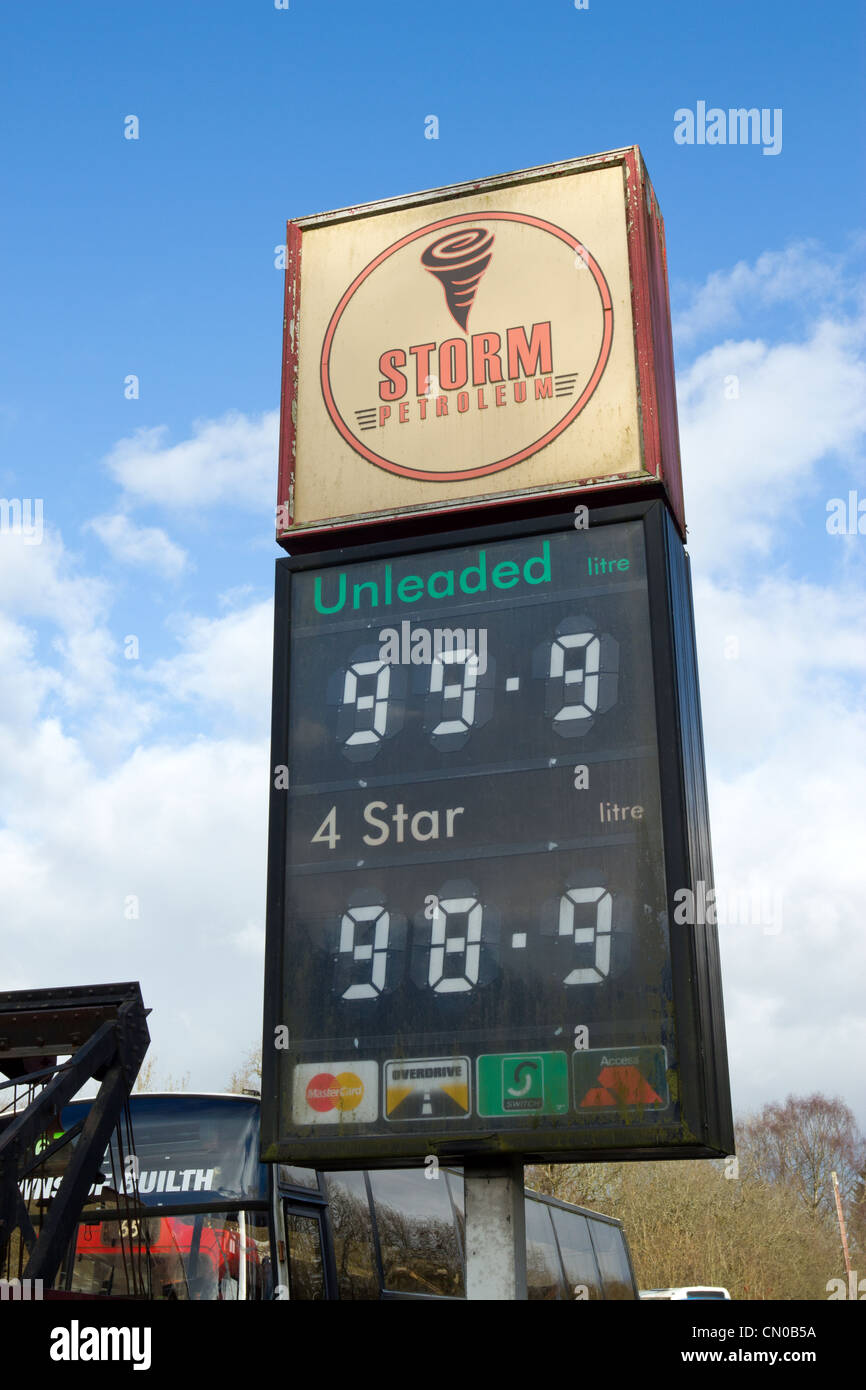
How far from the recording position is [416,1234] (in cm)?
1007

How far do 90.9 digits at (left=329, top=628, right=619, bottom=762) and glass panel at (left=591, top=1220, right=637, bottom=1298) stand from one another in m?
9.50

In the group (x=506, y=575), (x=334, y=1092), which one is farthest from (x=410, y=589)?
(x=334, y=1092)

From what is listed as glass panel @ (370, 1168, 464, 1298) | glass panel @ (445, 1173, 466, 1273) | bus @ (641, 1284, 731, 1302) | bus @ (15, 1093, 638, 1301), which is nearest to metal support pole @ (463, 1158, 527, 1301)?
bus @ (15, 1093, 638, 1301)

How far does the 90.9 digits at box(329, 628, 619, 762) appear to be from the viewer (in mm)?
7414

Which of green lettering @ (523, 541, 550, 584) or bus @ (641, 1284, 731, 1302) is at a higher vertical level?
green lettering @ (523, 541, 550, 584)

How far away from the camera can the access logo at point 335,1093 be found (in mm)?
6941

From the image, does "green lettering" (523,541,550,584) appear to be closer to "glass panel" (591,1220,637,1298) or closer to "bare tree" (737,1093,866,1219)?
"glass panel" (591,1220,637,1298)

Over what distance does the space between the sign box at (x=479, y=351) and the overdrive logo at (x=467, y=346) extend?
11mm

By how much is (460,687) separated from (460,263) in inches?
126

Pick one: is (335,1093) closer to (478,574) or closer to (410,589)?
(410,589)

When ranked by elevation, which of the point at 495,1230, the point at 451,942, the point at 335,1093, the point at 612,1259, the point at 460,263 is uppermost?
the point at 460,263
